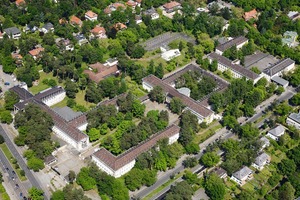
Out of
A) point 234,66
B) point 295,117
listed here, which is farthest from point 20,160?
point 295,117

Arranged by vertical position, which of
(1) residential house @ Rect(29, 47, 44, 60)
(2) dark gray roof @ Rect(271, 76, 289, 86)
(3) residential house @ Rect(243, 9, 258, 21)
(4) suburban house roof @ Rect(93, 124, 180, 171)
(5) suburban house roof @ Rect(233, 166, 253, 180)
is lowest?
(3) residential house @ Rect(243, 9, 258, 21)

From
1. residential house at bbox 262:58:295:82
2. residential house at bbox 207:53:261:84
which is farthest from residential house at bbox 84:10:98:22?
residential house at bbox 262:58:295:82

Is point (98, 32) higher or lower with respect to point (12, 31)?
lower

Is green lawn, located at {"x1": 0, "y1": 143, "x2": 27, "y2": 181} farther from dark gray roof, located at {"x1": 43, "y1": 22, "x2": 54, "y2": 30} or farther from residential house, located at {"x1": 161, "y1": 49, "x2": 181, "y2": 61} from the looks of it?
residential house, located at {"x1": 161, "y1": 49, "x2": 181, "y2": 61}

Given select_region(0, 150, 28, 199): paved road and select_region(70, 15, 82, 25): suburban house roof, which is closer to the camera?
select_region(0, 150, 28, 199): paved road

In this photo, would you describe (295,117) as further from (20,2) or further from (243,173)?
(20,2)

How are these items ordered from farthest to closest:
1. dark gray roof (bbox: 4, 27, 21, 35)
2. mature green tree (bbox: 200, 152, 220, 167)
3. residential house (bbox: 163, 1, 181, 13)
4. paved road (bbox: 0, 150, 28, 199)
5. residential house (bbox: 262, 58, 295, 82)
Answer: residential house (bbox: 163, 1, 181, 13) < dark gray roof (bbox: 4, 27, 21, 35) < residential house (bbox: 262, 58, 295, 82) < mature green tree (bbox: 200, 152, 220, 167) < paved road (bbox: 0, 150, 28, 199)

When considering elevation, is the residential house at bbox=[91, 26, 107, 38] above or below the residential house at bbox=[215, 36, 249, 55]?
above

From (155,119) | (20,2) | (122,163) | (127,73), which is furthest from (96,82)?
(20,2)
